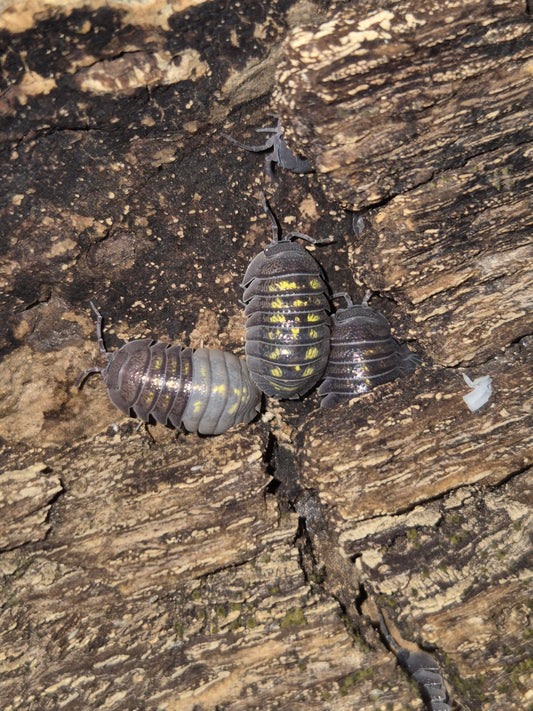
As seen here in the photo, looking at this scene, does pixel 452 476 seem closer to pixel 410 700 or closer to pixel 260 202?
pixel 410 700

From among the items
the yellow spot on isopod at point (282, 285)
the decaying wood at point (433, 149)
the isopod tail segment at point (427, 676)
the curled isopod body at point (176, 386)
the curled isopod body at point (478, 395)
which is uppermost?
the decaying wood at point (433, 149)

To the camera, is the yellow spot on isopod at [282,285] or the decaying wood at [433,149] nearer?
the decaying wood at [433,149]

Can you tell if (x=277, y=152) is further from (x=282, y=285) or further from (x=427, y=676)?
(x=427, y=676)

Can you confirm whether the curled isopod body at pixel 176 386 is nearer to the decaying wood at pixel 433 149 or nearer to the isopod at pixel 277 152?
the decaying wood at pixel 433 149

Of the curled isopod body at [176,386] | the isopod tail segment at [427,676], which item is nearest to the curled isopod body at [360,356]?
the curled isopod body at [176,386]

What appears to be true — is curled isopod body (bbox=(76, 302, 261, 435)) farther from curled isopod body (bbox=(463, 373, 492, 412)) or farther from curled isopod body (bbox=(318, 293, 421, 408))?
curled isopod body (bbox=(463, 373, 492, 412))

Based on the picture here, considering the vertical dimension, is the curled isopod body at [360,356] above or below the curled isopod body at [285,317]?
below

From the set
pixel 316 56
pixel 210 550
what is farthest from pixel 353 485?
pixel 316 56

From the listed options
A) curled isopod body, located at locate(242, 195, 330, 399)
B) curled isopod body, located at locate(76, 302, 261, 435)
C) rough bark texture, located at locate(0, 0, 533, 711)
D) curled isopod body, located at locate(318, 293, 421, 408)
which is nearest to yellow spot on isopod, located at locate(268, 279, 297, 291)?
curled isopod body, located at locate(242, 195, 330, 399)
